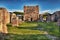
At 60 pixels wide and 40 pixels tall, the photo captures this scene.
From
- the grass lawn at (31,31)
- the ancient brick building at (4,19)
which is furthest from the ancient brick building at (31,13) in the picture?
the ancient brick building at (4,19)

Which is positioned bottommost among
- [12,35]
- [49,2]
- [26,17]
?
[12,35]

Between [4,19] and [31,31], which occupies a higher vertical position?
[4,19]

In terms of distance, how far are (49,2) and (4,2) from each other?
0.73 metres

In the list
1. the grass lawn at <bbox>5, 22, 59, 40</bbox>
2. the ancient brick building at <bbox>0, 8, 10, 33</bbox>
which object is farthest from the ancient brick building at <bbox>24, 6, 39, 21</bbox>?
the ancient brick building at <bbox>0, 8, 10, 33</bbox>

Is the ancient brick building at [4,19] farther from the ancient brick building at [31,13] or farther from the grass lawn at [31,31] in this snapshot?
the ancient brick building at [31,13]

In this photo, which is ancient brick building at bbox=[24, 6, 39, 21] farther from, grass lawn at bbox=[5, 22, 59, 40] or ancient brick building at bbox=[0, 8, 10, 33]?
ancient brick building at bbox=[0, 8, 10, 33]

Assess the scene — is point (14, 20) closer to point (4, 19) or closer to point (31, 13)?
point (4, 19)

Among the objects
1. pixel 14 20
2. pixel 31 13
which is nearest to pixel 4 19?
pixel 14 20

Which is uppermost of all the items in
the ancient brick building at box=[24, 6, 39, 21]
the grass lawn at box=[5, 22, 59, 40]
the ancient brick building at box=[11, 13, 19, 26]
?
the ancient brick building at box=[24, 6, 39, 21]

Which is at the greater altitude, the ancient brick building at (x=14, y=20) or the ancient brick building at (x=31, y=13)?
the ancient brick building at (x=31, y=13)

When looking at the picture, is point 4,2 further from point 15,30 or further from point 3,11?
point 15,30

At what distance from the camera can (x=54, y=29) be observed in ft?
11.4

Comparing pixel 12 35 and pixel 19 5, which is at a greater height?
pixel 19 5

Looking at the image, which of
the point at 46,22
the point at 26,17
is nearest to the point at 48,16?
the point at 46,22
